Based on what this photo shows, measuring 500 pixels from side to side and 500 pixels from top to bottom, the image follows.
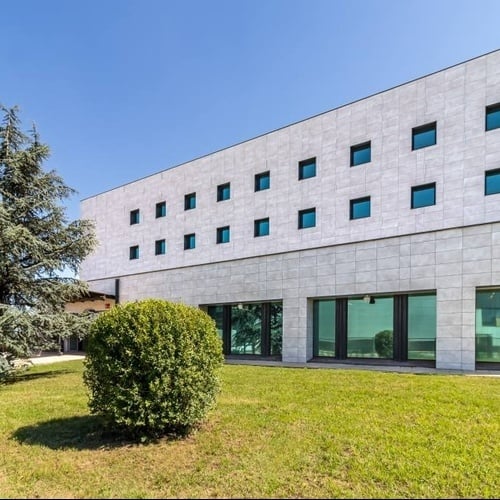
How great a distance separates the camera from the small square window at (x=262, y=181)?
2125 centimetres

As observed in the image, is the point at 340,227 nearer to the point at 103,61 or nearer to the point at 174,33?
the point at 174,33

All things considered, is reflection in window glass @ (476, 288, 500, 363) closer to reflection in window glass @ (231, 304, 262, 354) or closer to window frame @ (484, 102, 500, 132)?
window frame @ (484, 102, 500, 132)

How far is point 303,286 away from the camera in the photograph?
19.0 m

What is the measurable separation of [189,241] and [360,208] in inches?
423

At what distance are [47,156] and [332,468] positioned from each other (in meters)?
14.6

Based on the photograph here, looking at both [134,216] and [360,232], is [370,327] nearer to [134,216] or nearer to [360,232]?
[360,232]

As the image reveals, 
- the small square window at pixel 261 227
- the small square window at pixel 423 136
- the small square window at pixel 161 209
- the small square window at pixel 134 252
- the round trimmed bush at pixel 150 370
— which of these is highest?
the small square window at pixel 423 136

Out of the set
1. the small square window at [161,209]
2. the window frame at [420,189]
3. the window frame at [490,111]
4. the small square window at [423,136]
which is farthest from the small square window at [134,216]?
the window frame at [490,111]

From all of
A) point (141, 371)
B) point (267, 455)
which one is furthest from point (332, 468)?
point (141, 371)

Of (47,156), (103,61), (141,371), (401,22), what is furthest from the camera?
(103,61)

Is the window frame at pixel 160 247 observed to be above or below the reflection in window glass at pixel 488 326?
above

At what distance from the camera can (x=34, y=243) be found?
537 inches

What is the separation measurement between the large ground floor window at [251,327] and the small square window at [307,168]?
6483mm

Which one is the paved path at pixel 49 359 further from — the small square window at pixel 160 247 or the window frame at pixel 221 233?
the window frame at pixel 221 233
